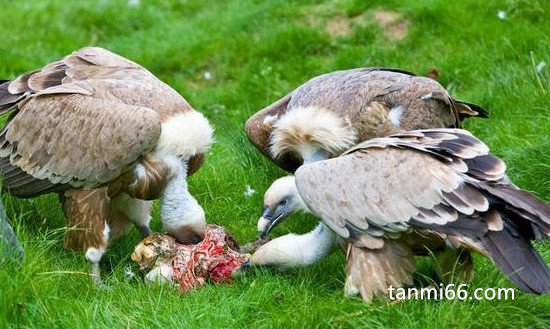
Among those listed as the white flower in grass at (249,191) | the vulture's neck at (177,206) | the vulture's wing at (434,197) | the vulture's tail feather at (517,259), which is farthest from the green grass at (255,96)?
the vulture's neck at (177,206)

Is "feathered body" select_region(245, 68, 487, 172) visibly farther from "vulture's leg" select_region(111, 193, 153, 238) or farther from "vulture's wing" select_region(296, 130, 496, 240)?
"vulture's leg" select_region(111, 193, 153, 238)

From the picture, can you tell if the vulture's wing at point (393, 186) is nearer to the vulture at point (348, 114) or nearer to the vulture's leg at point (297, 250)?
the vulture's leg at point (297, 250)

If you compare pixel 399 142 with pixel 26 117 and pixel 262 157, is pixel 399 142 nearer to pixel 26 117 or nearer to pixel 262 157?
pixel 262 157

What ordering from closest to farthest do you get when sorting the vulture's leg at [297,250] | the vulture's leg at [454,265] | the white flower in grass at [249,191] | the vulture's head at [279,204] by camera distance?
the vulture's leg at [454,265] < the vulture's leg at [297,250] < the vulture's head at [279,204] < the white flower in grass at [249,191]

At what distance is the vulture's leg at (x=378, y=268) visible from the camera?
499cm

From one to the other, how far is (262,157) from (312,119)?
90 centimetres

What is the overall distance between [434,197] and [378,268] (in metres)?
0.47

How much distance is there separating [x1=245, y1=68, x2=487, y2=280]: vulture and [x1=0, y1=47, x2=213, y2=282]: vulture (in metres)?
0.55

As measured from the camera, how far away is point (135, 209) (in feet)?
20.3

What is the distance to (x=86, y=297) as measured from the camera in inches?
204

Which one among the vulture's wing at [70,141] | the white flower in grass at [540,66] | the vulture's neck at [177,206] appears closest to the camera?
the vulture's wing at [70,141]

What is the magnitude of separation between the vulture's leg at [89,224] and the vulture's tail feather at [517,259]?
2.27 m

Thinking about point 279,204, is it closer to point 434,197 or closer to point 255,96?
point 434,197

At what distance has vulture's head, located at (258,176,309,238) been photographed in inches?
227
